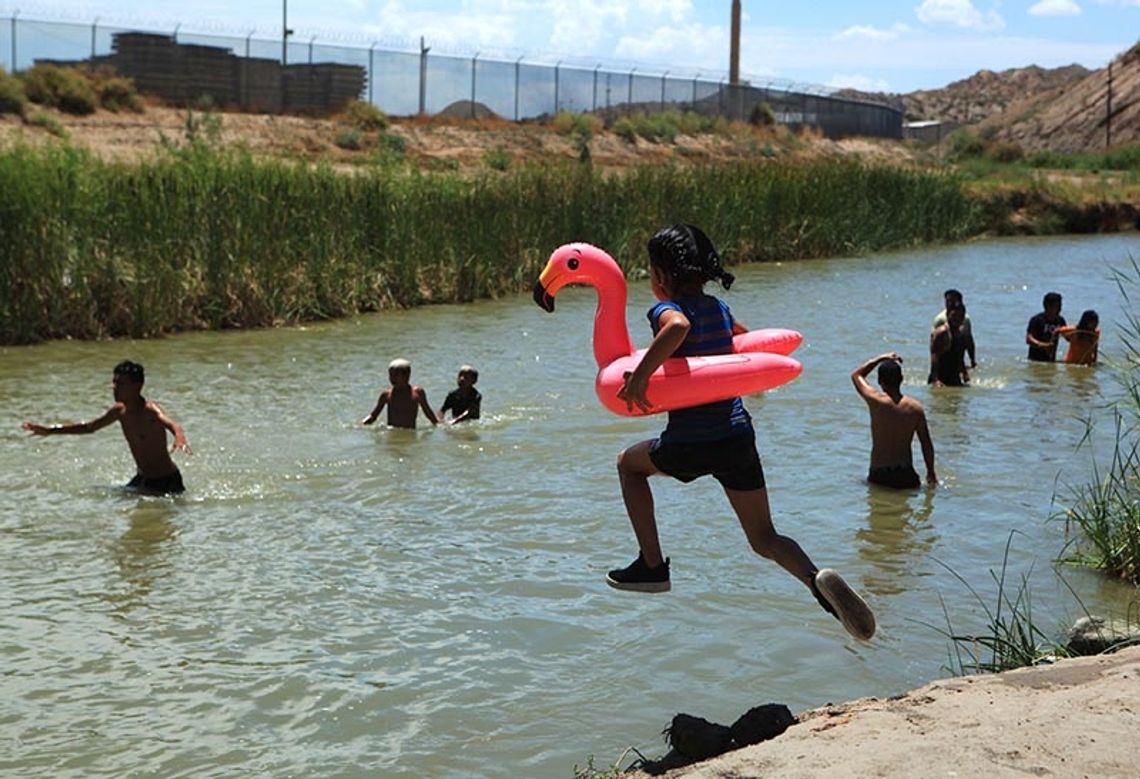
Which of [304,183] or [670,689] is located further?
[304,183]

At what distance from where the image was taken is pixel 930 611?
8547 millimetres

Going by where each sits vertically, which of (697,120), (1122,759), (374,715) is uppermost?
(697,120)

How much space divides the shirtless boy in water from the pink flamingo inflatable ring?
303 inches

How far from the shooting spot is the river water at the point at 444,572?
271 inches

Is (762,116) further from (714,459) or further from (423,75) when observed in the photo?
(714,459)

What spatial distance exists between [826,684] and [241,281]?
14702mm

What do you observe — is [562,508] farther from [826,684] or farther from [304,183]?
[304,183]


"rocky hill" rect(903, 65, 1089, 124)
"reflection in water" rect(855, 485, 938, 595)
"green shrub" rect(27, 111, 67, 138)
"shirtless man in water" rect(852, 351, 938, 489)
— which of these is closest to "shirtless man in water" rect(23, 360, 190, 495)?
"reflection in water" rect(855, 485, 938, 595)

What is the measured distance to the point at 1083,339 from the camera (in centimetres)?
1817

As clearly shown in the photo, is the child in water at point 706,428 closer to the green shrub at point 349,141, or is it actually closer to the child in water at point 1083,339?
the child in water at point 1083,339

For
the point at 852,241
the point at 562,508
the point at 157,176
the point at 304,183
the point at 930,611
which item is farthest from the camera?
the point at 852,241

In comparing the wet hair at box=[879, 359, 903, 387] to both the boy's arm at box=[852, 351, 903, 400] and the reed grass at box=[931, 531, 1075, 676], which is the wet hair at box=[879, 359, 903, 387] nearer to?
the boy's arm at box=[852, 351, 903, 400]

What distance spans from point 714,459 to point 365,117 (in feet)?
146

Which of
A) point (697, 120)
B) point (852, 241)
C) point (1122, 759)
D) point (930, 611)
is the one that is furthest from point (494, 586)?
point (697, 120)
